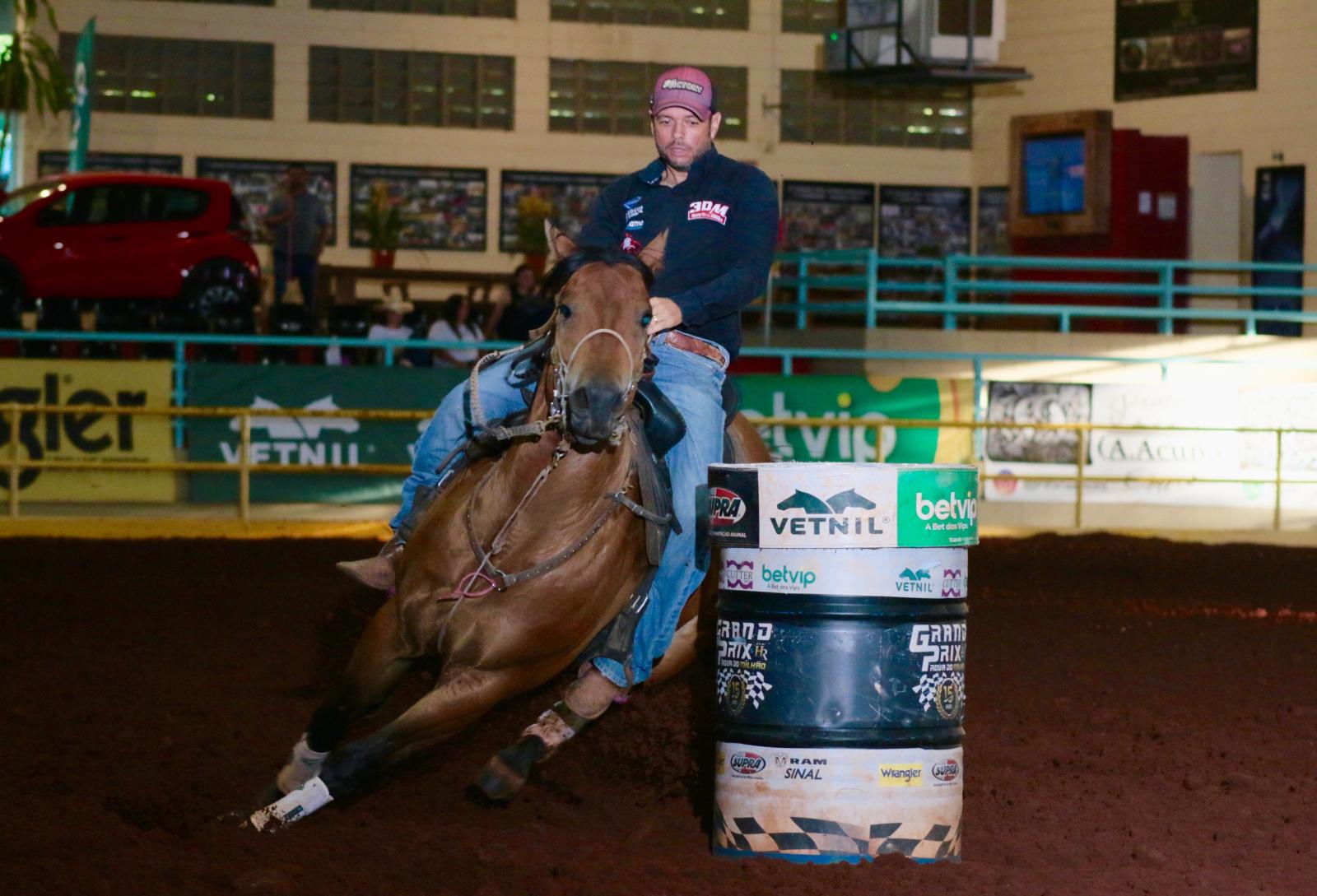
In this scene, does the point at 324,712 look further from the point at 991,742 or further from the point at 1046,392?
the point at 1046,392

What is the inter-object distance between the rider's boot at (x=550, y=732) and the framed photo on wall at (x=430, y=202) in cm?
2449

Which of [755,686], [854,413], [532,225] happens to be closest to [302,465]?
[854,413]

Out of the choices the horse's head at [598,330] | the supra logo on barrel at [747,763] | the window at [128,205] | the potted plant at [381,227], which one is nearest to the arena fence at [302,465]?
the window at [128,205]

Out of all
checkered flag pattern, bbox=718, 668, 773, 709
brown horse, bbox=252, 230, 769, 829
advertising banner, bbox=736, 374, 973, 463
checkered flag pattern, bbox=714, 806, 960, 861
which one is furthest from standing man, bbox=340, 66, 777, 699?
advertising banner, bbox=736, 374, 973, 463

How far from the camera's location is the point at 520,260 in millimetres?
30047

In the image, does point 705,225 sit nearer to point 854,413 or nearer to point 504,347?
point 504,347

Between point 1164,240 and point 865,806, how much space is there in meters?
23.1

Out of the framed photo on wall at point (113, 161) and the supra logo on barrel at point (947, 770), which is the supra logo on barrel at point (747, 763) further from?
the framed photo on wall at point (113, 161)

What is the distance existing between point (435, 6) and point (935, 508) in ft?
86.8

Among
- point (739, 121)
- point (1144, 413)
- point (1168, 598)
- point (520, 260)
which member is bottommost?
point (1168, 598)

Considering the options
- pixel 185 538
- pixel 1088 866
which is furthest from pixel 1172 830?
pixel 185 538

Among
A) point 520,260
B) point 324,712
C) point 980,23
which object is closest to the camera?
point 324,712

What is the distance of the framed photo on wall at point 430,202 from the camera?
1163 inches

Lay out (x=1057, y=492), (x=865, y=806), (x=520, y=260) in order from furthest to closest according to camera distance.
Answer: (x=520, y=260) < (x=1057, y=492) < (x=865, y=806)
